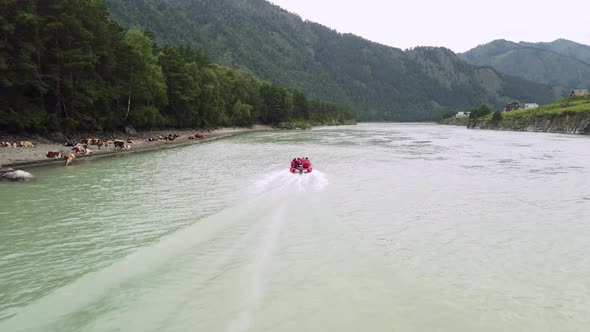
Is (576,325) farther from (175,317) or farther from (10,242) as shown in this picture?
(10,242)

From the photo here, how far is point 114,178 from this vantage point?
94.3 feet

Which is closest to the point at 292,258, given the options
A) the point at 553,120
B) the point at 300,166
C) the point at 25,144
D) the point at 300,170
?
the point at 300,170

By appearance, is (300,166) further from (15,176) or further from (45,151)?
(45,151)

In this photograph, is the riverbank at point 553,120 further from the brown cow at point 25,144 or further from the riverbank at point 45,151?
the brown cow at point 25,144

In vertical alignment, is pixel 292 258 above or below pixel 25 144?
below

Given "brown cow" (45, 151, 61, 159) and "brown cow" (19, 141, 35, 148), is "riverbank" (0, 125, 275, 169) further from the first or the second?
"brown cow" (19, 141, 35, 148)

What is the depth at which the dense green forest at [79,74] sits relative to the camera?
4422cm

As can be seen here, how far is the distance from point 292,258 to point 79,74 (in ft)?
178

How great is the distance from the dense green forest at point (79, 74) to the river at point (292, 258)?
26.7m

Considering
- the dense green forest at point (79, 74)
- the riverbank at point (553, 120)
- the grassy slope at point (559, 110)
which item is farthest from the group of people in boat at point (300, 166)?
the grassy slope at point (559, 110)

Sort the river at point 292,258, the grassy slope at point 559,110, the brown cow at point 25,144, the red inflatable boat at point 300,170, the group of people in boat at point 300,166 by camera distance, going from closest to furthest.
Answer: the river at point 292,258 → the red inflatable boat at point 300,170 → the group of people in boat at point 300,166 → the brown cow at point 25,144 → the grassy slope at point 559,110

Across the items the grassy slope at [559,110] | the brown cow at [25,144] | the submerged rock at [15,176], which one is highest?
the grassy slope at [559,110]

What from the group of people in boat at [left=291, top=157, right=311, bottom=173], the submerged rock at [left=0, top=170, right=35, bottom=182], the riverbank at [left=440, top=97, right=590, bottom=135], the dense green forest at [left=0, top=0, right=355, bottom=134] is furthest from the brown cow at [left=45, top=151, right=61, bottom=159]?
the riverbank at [left=440, top=97, right=590, bottom=135]

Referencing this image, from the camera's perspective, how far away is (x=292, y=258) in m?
12.4
